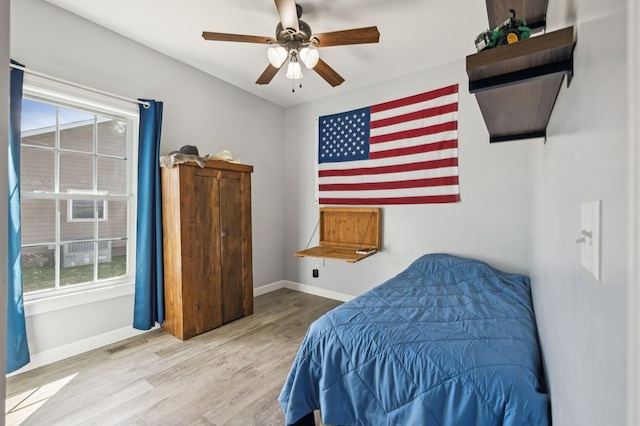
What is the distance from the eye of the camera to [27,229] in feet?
7.07

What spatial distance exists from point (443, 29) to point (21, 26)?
10.5 ft

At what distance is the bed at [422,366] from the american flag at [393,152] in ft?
4.84

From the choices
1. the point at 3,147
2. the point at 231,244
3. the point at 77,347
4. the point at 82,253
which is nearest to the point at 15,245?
the point at 82,253

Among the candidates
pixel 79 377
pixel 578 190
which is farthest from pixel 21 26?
pixel 578 190

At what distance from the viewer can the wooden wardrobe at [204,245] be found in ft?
8.55

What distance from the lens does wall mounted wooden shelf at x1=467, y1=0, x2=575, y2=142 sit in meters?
0.67

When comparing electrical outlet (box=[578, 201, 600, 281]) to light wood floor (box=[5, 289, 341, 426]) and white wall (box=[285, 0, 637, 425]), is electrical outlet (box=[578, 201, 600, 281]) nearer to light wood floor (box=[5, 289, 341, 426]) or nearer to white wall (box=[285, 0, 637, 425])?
white wall (box=[285, 0, 637, 425])

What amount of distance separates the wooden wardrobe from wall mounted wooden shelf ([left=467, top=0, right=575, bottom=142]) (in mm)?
2414

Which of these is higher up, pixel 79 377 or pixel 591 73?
pixel 591 73

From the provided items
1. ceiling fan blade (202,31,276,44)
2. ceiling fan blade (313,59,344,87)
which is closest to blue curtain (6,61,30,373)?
ceiling fan blade (202,31,276,44)

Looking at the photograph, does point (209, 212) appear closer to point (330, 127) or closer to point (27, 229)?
point (27, 229)

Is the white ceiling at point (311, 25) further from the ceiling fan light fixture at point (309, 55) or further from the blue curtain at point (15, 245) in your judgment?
the blue curtain at point (15, 245)

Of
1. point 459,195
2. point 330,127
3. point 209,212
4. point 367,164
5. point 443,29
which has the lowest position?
point 209,212

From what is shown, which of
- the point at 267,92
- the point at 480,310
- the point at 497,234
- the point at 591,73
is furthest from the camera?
the point at 267,92
